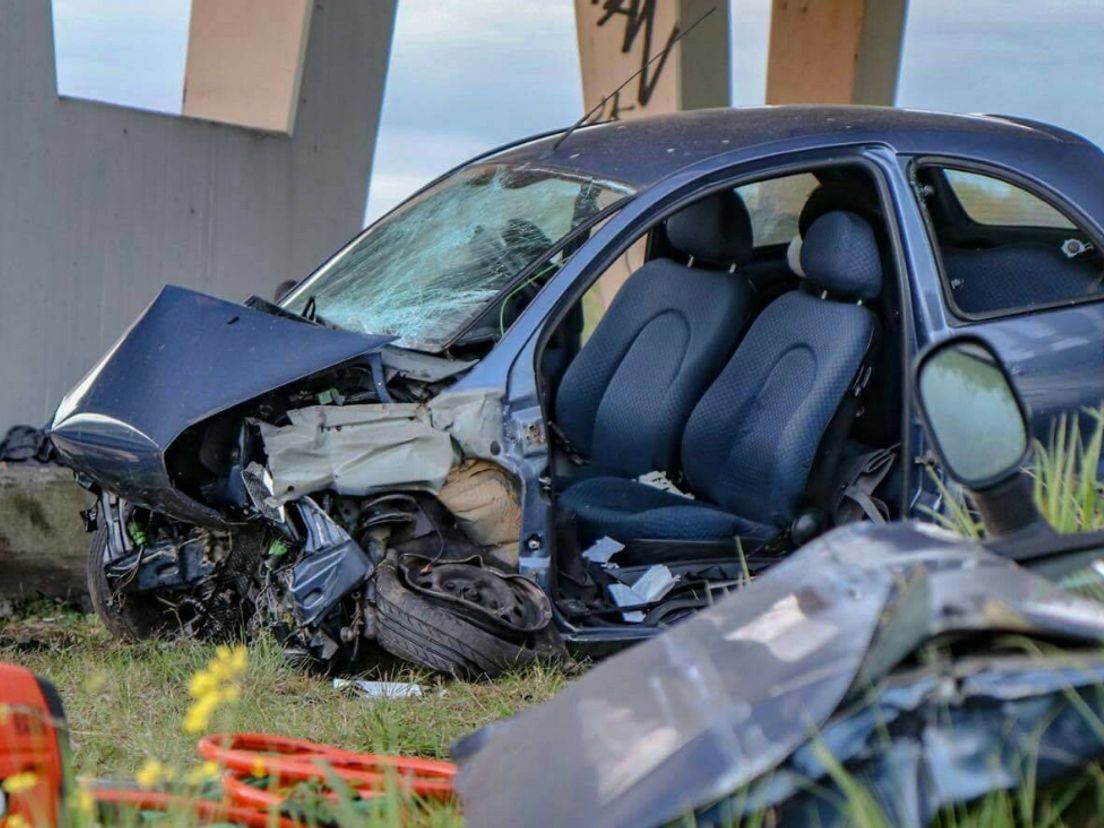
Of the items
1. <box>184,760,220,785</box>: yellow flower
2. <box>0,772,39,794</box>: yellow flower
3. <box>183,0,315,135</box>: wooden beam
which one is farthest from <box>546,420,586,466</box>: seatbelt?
<box>0,772,39,794</box>: yellow flower

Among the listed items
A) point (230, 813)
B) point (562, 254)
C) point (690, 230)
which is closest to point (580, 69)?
point (690, 230)

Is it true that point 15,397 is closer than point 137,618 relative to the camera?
No

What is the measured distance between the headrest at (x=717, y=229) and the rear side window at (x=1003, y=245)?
27.3 inches

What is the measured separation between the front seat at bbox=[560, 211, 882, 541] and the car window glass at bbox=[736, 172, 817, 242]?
1.42ft

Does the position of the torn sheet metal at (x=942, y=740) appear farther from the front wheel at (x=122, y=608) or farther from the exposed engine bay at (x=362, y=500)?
the front wheel at (x=122, y=608)

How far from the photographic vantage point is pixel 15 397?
733 cm

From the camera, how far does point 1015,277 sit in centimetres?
570

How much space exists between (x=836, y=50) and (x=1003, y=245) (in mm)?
6382

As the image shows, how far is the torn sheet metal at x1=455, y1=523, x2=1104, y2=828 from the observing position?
1.91 m

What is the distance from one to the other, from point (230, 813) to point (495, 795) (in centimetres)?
49

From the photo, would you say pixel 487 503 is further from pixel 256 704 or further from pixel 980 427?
pixel 980 427

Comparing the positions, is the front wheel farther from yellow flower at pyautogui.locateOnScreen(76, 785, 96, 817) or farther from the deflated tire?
yellow flower at pyautogui.locateOnScreen(76, 785, 96, 817)

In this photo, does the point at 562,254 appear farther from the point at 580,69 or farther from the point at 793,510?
the point at 580,69

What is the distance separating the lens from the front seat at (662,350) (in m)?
6.05
